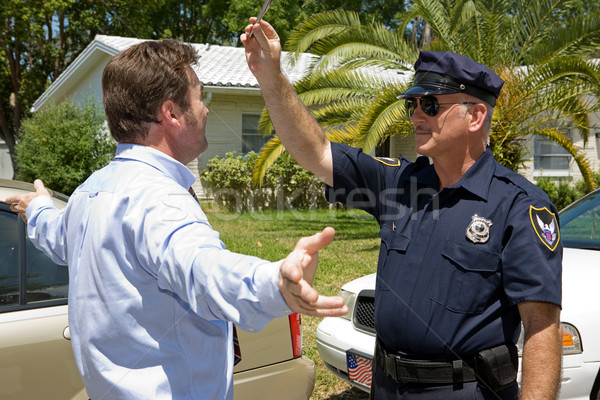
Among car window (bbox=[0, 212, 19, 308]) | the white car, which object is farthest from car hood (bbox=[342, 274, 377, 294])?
car window (bbox=[0, 212, 19, 308])

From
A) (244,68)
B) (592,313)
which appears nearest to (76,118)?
(244,68)

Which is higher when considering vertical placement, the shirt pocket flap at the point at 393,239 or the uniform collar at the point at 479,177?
the uniform collar at the point at 479,177

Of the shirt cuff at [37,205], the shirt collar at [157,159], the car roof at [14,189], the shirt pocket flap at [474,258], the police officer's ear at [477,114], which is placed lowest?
the shirt pocket flap at [474,258]

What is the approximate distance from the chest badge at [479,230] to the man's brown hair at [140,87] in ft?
3.65

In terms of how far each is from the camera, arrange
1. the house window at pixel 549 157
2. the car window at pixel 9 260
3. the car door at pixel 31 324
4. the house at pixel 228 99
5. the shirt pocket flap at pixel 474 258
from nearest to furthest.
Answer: the shirt pocket flap at pixel 474 258
the car door at pixel 31 324
the car window at pixel 9 260
the house at pixel 228 99
the house window at pixel 549 157

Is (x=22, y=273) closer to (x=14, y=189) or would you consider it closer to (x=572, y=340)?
(x=14, y=189)

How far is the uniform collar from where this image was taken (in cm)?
216

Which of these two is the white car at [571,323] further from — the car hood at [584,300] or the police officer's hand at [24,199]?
the police officer's hand at [24,199]

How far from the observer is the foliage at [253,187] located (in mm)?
14750

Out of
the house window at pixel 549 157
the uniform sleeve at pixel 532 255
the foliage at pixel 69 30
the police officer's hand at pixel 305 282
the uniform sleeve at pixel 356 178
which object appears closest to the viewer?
the police officer's hand at pixel 305 282

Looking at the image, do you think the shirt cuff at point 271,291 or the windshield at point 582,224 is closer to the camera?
the shirt cuff at point 271,291

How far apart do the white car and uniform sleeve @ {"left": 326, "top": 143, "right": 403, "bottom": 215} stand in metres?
1.45

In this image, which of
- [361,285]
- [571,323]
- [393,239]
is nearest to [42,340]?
[393,239]

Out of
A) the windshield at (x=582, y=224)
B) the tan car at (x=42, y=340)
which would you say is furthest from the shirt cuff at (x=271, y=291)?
the windshield at (x=582, y=224)
